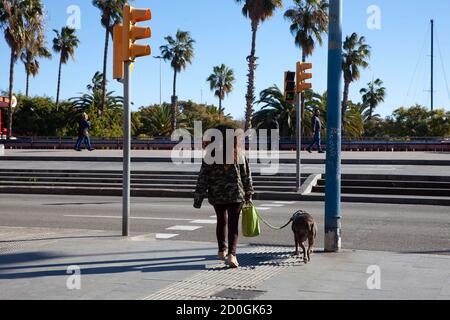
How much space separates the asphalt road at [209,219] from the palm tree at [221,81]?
222ft

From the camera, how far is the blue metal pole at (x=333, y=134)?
8.50 m

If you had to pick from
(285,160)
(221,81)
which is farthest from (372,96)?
(285,160)

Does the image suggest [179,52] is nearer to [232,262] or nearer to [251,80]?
[251,80]

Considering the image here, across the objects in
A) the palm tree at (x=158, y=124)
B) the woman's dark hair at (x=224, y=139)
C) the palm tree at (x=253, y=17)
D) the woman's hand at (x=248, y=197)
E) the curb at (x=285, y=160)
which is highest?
the palm tree at (x=253, y=17)

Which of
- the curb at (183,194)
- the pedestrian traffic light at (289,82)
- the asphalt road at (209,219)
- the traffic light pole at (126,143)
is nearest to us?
the traffic light pole at (126,143)

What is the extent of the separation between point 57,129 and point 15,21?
1477cm

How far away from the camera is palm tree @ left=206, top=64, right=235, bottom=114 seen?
276ft

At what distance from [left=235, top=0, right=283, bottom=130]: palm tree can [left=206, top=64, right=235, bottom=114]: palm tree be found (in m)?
42.1

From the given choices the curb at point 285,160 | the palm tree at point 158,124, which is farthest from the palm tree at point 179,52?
the curb at point 285,160

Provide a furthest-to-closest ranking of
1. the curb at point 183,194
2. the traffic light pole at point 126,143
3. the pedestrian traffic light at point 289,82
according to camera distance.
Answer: the curb at point 183,194 → the pedestrian traffic light at point 289,82 → the traffic light pole at point 126,143

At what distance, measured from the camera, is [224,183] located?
708cm

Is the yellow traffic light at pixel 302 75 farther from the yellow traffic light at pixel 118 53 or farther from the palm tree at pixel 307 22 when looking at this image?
the palm tree at pixel 307 22

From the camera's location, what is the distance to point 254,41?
→ 135 feet

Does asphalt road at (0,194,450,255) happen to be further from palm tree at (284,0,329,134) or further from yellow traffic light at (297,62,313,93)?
palm tree at (284,0,329,134)
